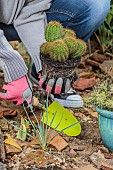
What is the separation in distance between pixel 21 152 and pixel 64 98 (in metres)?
0.65

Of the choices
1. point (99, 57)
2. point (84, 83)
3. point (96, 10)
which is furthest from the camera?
point (99, 57)

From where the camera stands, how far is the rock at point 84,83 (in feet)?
10.4

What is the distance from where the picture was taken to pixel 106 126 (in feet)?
7.34

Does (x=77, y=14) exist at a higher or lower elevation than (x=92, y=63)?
higher

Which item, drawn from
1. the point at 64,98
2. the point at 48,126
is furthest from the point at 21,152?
the point at 64,98

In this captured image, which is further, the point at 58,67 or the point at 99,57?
the point at 99,57

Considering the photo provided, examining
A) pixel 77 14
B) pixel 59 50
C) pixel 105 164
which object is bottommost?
pixel 105 164

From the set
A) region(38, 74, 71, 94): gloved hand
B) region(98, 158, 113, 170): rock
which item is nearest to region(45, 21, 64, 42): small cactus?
region(38, 74, 71, 94): gloved hand

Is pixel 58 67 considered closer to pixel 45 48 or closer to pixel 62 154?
pixel 45 48

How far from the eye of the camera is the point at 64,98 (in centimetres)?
285

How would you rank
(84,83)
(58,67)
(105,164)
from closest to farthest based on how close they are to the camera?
(105,164)
(58,67)
(84,83)

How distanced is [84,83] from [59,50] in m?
0.88

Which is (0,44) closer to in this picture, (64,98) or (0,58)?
(0,58)

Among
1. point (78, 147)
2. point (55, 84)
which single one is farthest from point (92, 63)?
point (78, 147)
